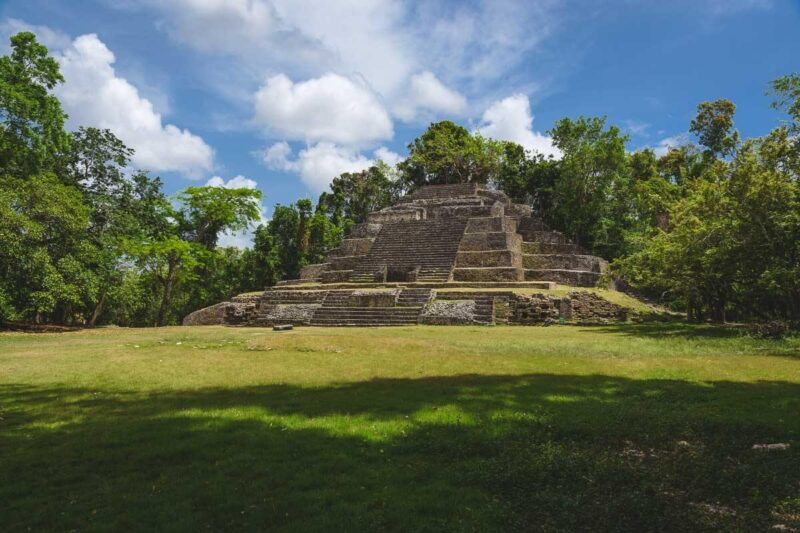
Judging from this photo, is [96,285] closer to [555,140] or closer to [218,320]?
[218,320]

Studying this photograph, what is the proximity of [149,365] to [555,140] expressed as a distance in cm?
3109

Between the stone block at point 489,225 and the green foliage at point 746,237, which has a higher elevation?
the stone block at point 489,225

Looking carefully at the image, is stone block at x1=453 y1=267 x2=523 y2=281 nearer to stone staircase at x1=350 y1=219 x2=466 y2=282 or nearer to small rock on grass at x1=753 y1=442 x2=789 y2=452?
stone staircase at x1=350 y1=219 x2=466 y2=282

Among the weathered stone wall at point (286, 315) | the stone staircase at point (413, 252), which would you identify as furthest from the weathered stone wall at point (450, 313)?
the stone staircase at point (413, 252)

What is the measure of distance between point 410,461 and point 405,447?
12.1 inches

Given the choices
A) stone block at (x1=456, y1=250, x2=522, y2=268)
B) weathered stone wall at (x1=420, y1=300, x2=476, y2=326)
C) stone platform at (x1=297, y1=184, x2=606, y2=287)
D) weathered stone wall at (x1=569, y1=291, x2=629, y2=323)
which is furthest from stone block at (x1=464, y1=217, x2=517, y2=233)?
weathered stone wall at (x1=420, y1=300, x2=476, y2=326)

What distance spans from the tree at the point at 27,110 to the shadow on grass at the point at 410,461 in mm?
17817

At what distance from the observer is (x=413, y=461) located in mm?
4211

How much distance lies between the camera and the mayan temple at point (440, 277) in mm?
19047

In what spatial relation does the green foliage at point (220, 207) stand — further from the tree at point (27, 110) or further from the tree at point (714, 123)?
the tree at point (714, 123)

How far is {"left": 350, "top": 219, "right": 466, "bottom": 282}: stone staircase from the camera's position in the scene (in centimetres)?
2569

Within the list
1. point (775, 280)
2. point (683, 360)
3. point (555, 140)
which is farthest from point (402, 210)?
point (683, 360)

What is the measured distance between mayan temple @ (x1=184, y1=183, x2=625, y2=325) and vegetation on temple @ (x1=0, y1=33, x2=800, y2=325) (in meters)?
3.27

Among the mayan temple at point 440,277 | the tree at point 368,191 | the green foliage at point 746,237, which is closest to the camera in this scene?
the green foliage at point 746,237
